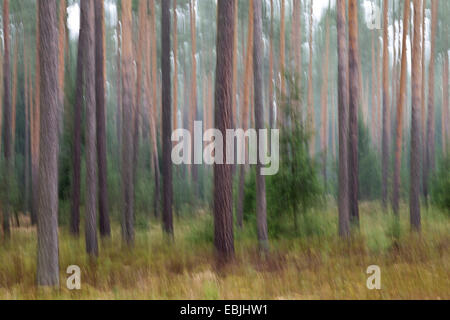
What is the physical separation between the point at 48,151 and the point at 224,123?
121 inches

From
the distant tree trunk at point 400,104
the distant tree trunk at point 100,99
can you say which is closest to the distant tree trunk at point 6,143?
the distant tree trunk at point 100,99

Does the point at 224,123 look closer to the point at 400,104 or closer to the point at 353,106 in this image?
the point at 353,106

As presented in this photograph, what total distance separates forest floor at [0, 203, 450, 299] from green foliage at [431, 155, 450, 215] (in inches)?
79.9

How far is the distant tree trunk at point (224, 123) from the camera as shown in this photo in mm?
8203

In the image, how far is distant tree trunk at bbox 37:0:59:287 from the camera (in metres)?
6.79

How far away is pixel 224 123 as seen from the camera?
824 centimetres

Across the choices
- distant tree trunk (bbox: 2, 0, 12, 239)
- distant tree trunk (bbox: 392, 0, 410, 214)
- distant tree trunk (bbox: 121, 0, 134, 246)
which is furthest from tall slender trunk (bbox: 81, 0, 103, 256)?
distant tree trunk (bbox: 392, 0, 410, 214)

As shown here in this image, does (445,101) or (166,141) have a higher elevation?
(445,101)

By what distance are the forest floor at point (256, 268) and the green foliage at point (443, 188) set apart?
6.66 feet

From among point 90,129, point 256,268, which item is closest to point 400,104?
point 256,268

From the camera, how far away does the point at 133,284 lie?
705 cm

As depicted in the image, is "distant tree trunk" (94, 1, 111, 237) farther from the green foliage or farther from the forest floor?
the green foliage
